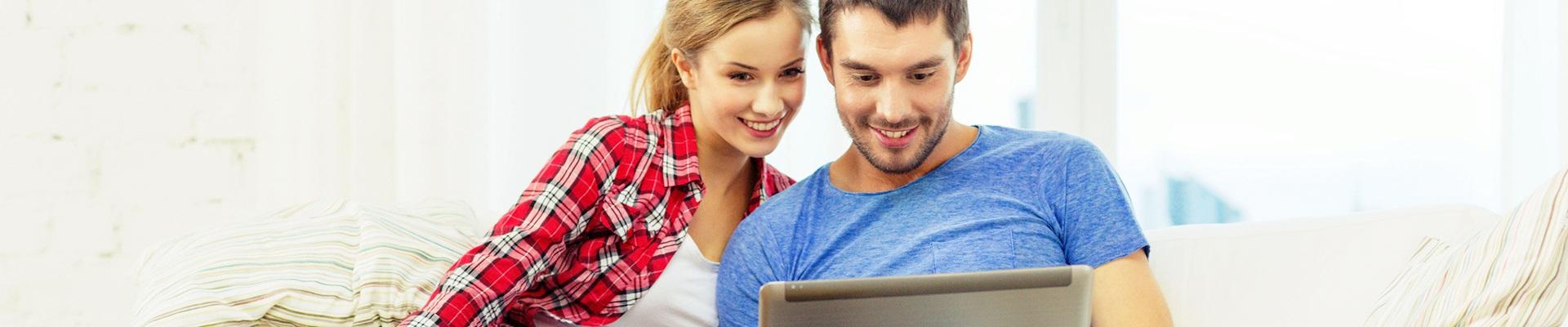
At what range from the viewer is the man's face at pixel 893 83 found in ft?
4.85

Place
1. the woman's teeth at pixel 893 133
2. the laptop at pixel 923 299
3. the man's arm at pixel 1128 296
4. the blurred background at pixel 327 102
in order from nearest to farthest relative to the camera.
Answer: the laptop at pixel 923 299, the man's arm at pixel 1128 296, the woman's teeth at pixel 893 133, the blurred background at pixel 327 102

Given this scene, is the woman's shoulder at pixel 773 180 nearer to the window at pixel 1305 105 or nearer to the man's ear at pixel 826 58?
the man's ear at pixel 826 58

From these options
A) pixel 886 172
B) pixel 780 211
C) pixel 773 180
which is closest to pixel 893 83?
pixel 886 172

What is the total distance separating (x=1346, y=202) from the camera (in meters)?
2.63

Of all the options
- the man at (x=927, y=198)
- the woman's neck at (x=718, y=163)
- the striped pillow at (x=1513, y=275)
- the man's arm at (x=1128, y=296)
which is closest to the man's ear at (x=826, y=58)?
the man at (x=927, y=198)

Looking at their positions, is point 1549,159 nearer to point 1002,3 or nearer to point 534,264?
point 1002,3

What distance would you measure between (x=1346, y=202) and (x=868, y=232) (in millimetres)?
1481

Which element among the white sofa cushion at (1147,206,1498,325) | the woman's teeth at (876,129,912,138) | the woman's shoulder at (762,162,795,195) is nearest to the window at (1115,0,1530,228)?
the white sofa cushion at (1147,206,1498,325)

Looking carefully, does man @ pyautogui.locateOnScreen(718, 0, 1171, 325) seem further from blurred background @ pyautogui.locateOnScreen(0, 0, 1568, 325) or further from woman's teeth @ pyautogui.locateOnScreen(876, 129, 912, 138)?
blurred background @ pyautogui.locateOnScreen(0, 0, 1568, 325)

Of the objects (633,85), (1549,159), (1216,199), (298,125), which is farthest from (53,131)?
(1549,159)

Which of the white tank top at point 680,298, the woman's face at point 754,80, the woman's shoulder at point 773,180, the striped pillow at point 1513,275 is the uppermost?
the woman's face at point 754,80

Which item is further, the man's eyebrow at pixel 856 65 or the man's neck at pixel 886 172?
the man's neck at pixel 886 172

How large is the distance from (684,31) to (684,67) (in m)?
0.06

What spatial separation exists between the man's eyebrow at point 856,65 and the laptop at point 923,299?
0.52m
